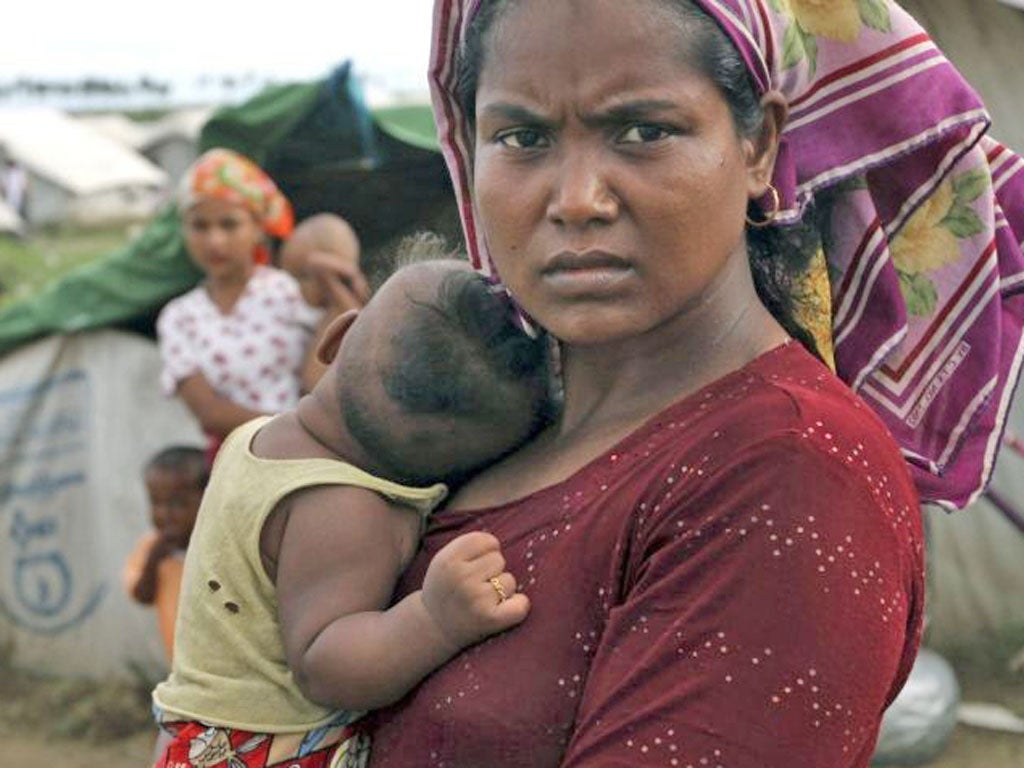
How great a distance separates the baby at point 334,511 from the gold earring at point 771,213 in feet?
0.90

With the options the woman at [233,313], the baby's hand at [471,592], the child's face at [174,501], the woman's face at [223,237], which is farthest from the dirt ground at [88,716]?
the baby's hand at [471,592]

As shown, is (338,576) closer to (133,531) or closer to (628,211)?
(628,211)

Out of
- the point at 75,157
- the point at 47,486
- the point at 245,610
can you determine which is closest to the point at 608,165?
the point at 245,610

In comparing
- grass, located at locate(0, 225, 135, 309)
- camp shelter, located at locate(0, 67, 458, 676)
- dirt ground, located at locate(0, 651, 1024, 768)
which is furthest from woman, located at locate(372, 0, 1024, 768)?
grass, located at locate(0, 225, 135, 309)

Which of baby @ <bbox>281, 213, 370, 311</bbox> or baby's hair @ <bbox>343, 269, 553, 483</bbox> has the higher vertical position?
baby's hair @ <bbox>343, 269, 553, 483</bbox>

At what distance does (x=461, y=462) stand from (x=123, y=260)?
4.73m

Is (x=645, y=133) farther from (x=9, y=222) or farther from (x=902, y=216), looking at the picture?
(x=9, y=222)

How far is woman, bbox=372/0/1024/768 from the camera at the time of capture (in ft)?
4.17

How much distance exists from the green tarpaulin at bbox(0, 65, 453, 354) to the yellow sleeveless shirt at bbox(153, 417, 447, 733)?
417cm

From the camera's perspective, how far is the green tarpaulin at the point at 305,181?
5.93m

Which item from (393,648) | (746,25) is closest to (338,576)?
(393,648)

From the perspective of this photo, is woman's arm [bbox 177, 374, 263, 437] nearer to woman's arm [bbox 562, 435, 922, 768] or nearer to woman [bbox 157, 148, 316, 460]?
woman [bbox 157, 148, 316, 460]

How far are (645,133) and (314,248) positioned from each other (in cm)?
420

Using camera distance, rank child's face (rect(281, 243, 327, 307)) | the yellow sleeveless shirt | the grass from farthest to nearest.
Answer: the grass < child's face (rect(281, 243, 327, 307)) < the yellow sleeveless shirt
